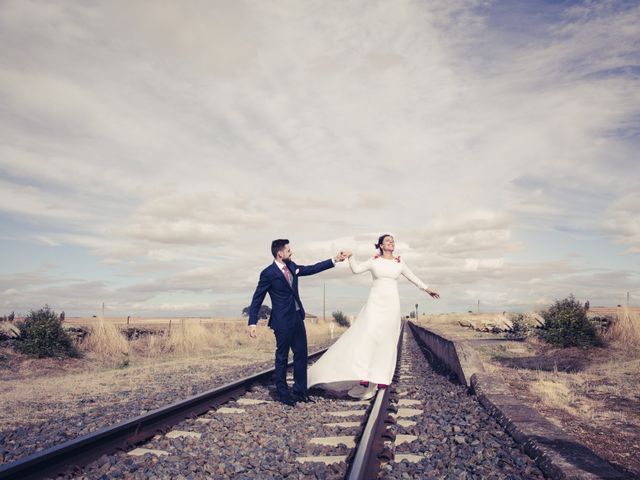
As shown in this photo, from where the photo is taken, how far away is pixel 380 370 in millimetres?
7082

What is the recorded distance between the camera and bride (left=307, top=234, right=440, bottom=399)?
7062mm

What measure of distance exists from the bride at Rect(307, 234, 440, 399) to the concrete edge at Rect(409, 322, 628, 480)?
4.16 ft

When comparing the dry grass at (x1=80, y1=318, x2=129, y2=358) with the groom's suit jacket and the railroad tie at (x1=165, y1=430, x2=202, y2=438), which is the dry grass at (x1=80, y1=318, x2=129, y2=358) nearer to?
the groom's suit jacket

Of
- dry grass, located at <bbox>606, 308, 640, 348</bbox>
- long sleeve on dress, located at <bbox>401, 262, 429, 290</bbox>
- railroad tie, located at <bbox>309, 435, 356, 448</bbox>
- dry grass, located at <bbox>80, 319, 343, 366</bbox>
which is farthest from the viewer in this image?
dry grass, located at <bbox>80, 319, 343, 366</bbox>

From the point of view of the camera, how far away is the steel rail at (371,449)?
3672mm

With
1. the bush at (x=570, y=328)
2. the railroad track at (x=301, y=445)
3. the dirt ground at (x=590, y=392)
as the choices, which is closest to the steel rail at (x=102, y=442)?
the railroad track at (x=301, y=445)

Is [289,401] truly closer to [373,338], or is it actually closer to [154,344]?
[373,338]

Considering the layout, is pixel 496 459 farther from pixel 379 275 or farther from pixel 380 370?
pixel 379 275

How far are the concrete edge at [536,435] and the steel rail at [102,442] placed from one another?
3.36 metres

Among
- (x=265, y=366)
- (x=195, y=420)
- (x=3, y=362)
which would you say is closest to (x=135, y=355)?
(x=3, y=362)

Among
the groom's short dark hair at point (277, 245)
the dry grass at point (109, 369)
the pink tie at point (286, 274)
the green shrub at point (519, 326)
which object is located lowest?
the dry grass at point (109, 369)

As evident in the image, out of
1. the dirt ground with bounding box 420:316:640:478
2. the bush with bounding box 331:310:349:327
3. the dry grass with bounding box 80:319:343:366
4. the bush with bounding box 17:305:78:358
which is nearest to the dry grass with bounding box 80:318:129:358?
the dry grass with bounding box 80:319:343:366

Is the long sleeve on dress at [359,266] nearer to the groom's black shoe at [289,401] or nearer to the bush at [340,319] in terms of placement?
the groom's black shoe at [289,401]

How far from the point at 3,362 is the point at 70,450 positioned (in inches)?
392
